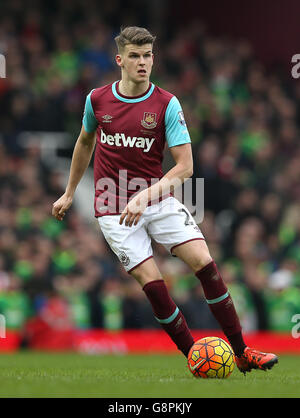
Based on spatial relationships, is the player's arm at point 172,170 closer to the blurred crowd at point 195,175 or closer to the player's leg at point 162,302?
the player's leg at point 162,302

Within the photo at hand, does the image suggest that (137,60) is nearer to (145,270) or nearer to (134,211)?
(134,211)

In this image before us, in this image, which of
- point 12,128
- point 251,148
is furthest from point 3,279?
point 251,148

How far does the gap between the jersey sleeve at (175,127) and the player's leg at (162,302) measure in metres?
0.91

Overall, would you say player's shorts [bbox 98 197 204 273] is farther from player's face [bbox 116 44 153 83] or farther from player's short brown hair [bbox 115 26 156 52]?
player's short brown hair [bbox 115 26 156 52]

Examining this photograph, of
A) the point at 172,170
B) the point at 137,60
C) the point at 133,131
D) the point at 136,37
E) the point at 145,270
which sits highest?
the point at 136,37

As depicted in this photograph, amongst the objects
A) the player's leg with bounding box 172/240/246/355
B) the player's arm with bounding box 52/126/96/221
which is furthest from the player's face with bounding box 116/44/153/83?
the player's leg with bounding box 172/240/246/355

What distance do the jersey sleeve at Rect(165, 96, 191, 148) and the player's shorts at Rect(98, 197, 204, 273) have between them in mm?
478

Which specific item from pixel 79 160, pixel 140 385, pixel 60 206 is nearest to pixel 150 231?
pixel 60 206

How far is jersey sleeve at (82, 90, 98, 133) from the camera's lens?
7070mm

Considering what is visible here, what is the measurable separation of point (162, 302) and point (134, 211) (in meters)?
0.82

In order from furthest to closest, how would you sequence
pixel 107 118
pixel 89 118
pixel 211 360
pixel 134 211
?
1. pixel 89 118
2. pixel 107 118
3. pixel 211 360
4. pixel 134 211

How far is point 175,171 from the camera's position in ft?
21.9

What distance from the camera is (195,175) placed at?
Answer: 14.8 meters

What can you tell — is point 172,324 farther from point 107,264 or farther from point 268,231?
point 268,231
